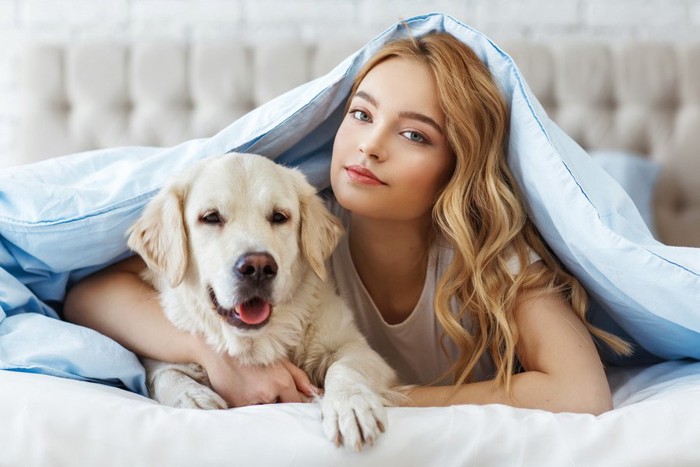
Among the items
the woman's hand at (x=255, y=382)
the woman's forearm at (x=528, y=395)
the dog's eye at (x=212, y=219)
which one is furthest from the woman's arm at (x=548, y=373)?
the dog's eye at (x=212, y=219)

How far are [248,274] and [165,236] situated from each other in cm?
26

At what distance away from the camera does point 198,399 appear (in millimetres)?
1425

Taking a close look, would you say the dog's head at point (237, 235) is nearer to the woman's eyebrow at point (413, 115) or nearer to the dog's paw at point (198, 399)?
the dog's paw at point (198, 399)

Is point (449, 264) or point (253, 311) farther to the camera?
point (449, 264)

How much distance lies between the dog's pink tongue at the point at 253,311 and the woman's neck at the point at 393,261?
1.70ft

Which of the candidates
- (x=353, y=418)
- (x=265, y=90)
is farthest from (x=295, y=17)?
(x=353, y=418)

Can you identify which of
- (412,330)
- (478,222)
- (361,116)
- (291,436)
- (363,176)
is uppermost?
(361,116)

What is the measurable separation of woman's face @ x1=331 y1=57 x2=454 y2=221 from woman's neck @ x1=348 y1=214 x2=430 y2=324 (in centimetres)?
16

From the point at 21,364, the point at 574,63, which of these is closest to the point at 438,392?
the point at 21,364

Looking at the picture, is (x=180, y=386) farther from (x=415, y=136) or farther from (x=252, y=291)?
(x=415, y=136)

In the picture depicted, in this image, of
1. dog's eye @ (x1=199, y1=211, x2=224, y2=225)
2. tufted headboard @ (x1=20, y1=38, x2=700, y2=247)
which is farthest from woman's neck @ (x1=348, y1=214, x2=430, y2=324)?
tufted headboard @ (x1=20, y1=38, x2=700, y2=247)

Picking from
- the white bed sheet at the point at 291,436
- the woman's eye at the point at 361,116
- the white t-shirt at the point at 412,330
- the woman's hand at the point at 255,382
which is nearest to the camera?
the white bed sheet at the point at 291,436

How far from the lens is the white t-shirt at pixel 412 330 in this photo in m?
1.85

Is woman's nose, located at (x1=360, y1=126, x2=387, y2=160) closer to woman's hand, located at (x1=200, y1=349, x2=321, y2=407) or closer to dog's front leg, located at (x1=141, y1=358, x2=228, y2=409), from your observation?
woman's hand, located at (x1=200, y1=349, x2=321, y2=407)
